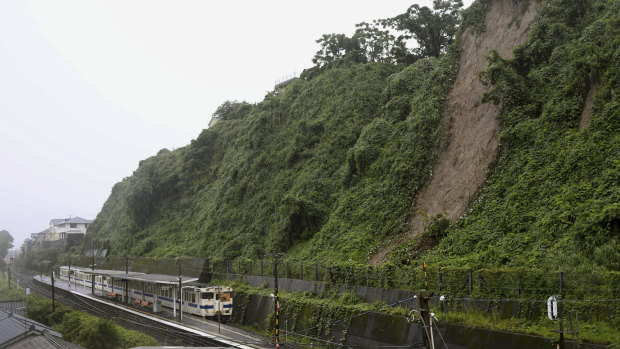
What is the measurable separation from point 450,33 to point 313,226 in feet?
73.1

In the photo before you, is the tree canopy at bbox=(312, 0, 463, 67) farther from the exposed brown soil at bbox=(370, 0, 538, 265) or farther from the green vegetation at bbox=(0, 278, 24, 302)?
the green vegetation at bbox=(0, 278, 24, 302)

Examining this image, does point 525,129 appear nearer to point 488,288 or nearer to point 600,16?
point 600,16

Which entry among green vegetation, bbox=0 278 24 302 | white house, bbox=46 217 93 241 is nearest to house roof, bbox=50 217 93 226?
white house, bbox=46 217 93 241

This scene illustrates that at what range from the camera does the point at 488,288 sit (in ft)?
62.5

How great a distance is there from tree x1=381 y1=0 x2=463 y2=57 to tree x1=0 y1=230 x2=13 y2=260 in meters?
98.6

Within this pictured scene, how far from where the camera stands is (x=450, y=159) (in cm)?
2900

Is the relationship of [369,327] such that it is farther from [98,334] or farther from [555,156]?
[98,334]

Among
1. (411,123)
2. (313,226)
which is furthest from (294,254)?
(411,123)

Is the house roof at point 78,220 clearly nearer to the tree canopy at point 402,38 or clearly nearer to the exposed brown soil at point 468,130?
the tree canopy at point 402,38

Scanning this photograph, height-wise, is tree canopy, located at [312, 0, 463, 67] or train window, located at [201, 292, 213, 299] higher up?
tree canopy, located at [312, 0, 463, 67]

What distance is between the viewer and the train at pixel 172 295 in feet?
109

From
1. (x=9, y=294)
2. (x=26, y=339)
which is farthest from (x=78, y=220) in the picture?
(x=26, y=339)

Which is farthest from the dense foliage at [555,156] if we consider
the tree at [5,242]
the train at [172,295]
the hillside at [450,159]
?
the tree at [5,242]

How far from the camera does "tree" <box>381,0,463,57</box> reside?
4397cm
